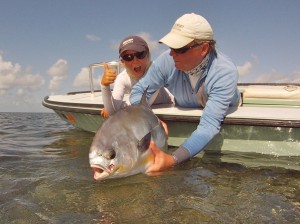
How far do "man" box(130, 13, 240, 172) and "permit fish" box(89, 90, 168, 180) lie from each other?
0.13 metres

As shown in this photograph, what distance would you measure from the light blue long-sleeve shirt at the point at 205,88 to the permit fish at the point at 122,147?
55 centimetres

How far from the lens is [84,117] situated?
6.05m

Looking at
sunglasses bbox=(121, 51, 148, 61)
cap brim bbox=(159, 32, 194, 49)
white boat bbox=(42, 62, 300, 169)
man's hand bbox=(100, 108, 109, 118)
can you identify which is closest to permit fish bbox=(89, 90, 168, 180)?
cap brim bbox=(159, 32, 194, 49)

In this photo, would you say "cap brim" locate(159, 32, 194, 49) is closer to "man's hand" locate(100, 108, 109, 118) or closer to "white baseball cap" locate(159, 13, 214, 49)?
"white baseball cap" locate(159, 13, 214, 49)

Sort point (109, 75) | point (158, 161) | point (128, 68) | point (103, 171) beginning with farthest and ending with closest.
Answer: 1. point (128, 68)
2. point (109, 75)
3. point (158, 161)
4. point (103, 171)

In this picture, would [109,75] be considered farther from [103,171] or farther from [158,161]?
[103,171]

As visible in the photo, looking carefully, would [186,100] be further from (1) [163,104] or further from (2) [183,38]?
(2) [183,38]

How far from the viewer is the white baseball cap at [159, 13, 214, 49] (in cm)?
359

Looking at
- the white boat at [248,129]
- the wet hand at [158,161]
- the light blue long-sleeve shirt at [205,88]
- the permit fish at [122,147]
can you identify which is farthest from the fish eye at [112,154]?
the white boat at [248,129]

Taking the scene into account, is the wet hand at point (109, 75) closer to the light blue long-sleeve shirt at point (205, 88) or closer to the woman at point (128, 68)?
the woman at point (128, 68)

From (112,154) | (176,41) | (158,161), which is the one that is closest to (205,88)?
(176,41)

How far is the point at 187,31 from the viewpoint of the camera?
362 centimetres

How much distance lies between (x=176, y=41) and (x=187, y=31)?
0.16 m

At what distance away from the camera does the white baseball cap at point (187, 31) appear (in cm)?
359
